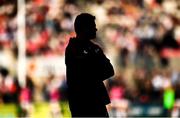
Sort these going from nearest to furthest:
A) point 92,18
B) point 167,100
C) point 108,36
Result: 1. point 92,18
2. point 167,100
3. point 108,36

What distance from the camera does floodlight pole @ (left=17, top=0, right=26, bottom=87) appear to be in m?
16.1

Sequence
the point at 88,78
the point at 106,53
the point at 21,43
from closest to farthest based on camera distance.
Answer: the point at 88,78
the point at 106,53
the point at 21,43

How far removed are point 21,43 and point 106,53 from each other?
2127 millimetres

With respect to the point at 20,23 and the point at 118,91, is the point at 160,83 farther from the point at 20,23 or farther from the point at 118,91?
the point at 20,23

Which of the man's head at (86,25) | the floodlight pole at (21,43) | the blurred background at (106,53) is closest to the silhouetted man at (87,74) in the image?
the man's head at (86,25)

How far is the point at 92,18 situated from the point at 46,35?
473 inches

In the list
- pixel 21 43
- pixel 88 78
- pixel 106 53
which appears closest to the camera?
pixel 88 78

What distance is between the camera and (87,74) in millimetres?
4367

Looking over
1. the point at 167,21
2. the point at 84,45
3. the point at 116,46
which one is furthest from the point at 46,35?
the point at 84,45

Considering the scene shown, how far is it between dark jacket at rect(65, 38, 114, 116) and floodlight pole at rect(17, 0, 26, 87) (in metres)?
11.6

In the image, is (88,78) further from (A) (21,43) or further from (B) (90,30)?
(A) (21,43)

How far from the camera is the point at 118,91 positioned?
603 inches

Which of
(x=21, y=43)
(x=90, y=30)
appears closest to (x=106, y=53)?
(x=21, y=43)

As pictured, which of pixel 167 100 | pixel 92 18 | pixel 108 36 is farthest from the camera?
pixel 108 36
